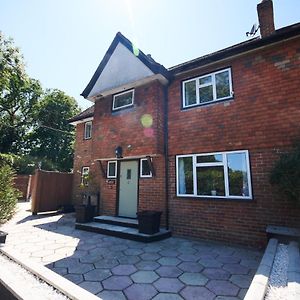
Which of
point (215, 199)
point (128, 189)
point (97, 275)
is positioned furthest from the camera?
point (128, 189)

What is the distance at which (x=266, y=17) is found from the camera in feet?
22.4

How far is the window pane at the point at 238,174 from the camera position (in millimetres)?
6215

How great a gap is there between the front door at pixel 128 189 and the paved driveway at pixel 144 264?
6.10ft

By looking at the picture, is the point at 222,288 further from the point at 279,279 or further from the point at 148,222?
the point at 148,222

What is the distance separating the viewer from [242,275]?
13.3ft

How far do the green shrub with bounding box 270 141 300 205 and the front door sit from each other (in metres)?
5.18

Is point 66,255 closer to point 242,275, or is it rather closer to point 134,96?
point 242,275

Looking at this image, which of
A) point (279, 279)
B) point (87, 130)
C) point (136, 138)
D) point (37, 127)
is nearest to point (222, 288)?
point (279, 279)

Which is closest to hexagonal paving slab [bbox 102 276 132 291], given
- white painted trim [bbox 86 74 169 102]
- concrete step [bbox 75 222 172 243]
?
concrete step [bbox 75 222 172 243]

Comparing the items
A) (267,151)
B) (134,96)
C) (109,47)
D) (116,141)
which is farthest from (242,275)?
(109,47)

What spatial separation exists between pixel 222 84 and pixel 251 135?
6.79ft

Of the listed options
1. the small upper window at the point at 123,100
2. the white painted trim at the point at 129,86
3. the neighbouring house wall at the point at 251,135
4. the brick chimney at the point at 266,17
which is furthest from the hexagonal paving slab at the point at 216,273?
the brick chimney at the point at 266,17

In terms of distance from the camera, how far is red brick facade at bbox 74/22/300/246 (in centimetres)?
582

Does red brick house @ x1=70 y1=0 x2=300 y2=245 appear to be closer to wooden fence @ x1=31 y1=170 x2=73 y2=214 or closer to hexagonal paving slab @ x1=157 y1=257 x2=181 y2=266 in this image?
hexagonal paving slab @ x1=157 y1=257 x2=181 y2=266
